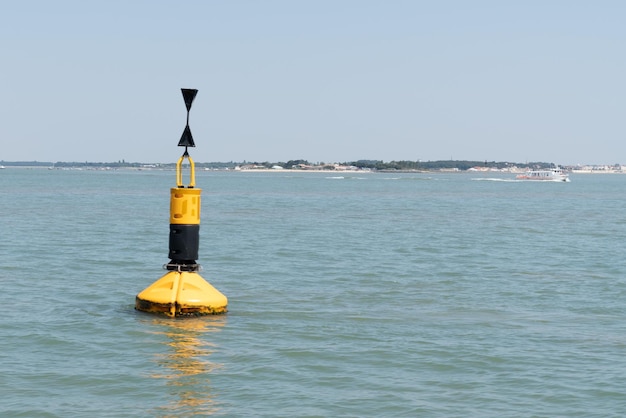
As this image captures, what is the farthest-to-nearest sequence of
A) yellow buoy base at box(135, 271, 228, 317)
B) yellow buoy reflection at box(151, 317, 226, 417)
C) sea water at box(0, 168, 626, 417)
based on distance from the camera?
→ yellow buoy base at box(135, 271, 228, 317) < sea water at box(0, 168, 626, 417) < yellow buoy reflection at box(151, 317, 226, 417)

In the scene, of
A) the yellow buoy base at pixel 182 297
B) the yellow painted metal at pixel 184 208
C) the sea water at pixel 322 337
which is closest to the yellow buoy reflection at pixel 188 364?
the sea water at pixel 322 337

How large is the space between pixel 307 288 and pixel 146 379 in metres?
10.2

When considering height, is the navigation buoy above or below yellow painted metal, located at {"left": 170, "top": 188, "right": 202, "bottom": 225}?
below

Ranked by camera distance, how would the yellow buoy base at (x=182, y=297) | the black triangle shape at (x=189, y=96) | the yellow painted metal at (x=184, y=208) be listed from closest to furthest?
1. the yellow buoy base at (x=182, y=297)
2. the yellow painted metal at (x=184, y=208)
3. the black triangle shape at (x=189, y=96)

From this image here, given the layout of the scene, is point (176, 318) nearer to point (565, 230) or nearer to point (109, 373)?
point (109, 373)

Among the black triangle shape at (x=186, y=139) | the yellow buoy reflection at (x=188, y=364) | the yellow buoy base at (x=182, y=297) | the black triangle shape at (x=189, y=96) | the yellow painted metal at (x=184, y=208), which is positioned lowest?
the yellow buoy reflection at (x=188, y=364)

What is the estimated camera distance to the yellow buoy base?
725 inches

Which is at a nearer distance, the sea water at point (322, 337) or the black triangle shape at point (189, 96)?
the sea water at point (322, 337)

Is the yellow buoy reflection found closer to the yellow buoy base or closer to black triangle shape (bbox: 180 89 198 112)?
the yellow buoy base

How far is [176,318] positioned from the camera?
18375mm

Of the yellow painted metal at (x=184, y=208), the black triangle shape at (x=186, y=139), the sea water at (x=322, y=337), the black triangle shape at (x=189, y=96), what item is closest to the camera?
the sea water at (x=322, y=337)

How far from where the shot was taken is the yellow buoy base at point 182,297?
18.4m

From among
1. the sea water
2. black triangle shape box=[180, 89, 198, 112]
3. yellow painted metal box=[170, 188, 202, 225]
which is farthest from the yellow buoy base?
black triangle shape box=[180, 89, 198, 112]

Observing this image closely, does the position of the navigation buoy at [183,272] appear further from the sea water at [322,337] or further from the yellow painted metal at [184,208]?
the sea water at [322,337]
